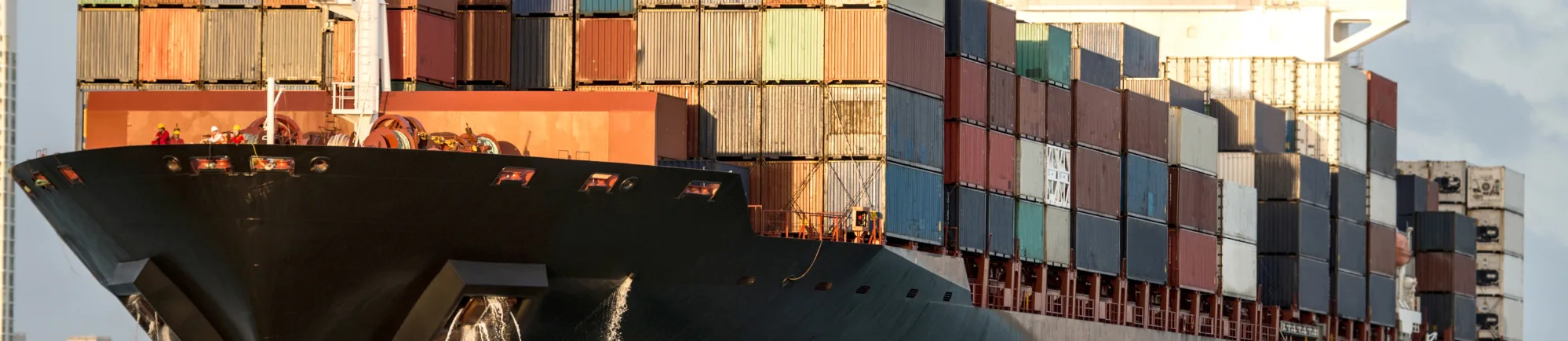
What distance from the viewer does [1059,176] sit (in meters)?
40.8

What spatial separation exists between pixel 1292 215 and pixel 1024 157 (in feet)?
46.8

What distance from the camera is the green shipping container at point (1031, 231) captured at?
1544 inches

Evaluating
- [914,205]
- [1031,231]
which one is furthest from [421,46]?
[1031,231]

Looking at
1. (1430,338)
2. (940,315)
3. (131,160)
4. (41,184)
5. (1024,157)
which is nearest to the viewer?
(131,160)

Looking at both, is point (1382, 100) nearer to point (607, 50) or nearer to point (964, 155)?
point (964, 155)

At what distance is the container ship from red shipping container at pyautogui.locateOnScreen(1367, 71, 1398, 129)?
9016 mm

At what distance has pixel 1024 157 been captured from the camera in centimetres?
3941

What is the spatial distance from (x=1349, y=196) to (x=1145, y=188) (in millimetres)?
12837

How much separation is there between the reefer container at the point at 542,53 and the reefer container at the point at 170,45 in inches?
196

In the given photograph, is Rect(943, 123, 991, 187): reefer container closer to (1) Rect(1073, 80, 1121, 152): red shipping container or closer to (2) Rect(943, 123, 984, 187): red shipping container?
(2) Rect(943, 123, 984, 187): red shipping container

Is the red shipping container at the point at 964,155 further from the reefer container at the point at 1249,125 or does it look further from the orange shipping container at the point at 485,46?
the reefer container at the point at 1249,125

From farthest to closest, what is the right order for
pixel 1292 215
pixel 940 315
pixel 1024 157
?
pixel 1292 215 < pixel 1024 157 < pixel 940 315

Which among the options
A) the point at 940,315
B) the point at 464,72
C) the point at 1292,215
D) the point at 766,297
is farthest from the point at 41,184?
the point at 1292,215

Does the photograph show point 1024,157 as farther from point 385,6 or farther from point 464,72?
point 385,6
